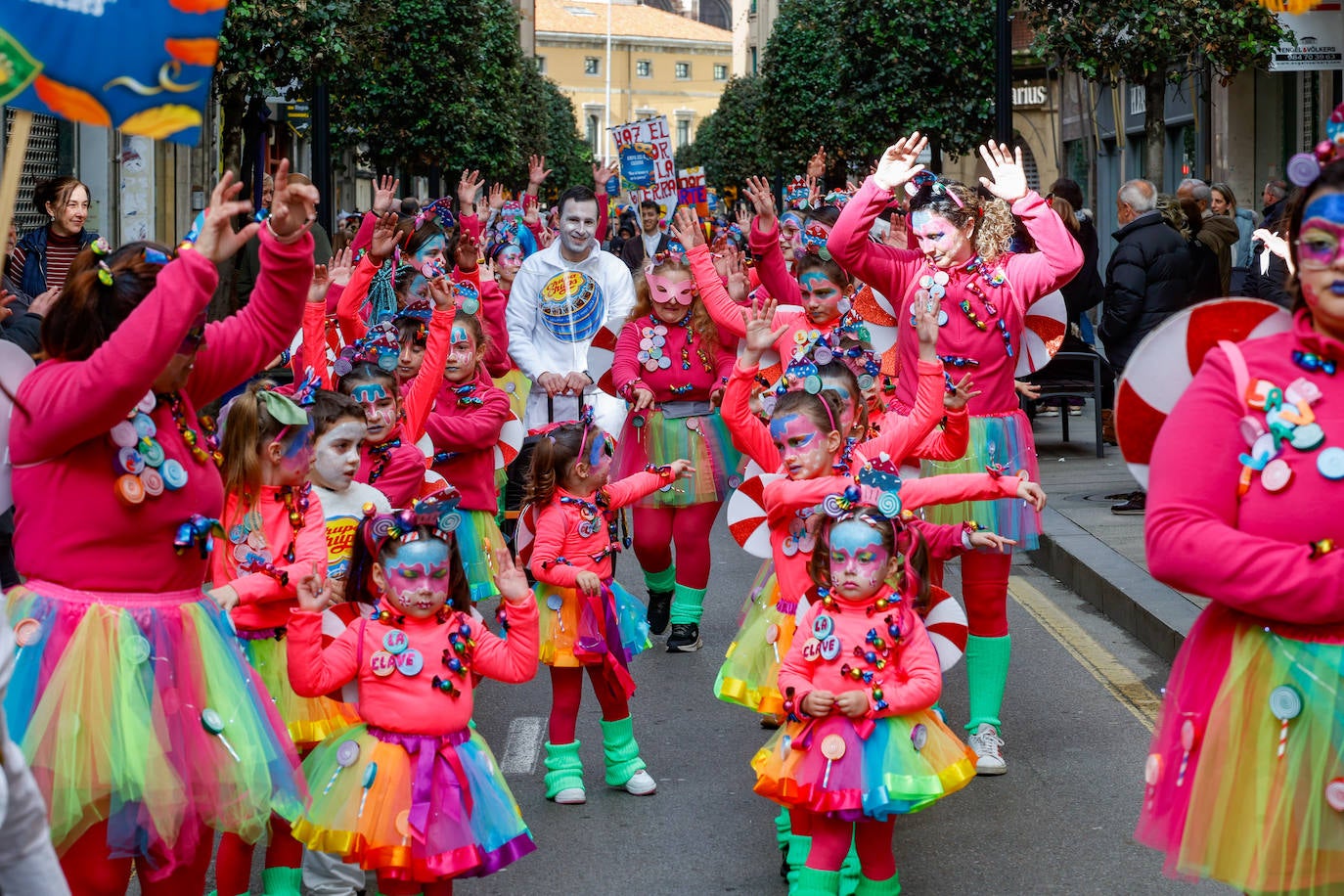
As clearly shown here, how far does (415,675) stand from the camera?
15.6ft

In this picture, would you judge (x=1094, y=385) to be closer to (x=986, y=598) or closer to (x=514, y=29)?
(x=986, y=598)

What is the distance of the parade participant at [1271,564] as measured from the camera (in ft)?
10.6

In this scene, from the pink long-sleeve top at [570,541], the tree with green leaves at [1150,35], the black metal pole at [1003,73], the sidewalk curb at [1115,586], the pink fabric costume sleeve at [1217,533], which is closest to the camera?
the pink fabric costume sleeve at [1217,533]

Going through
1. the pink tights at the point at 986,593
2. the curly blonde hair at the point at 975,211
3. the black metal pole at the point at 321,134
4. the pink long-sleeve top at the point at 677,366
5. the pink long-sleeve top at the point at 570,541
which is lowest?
the pink tights at the point at 986,593

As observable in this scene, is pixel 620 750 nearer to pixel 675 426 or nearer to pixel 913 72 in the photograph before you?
pixel 675 426

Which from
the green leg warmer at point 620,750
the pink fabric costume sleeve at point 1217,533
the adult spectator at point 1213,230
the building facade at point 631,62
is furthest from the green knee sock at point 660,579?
the building facade at point 631,62

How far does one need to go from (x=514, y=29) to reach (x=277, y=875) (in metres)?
38.4

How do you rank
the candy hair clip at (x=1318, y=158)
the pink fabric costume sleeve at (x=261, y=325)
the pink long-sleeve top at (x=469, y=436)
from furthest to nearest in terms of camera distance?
the pink long-sleeve top at (x=469, y=436)
the pink fabric costume sleeve at (x=261, y=325)
the candy hair clip at (x=1318, y=158)

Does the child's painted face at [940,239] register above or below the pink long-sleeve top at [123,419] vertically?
above

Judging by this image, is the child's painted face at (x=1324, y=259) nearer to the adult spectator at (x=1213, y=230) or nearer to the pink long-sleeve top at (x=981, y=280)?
the pink long-sleeve top at (x=981, y=280)

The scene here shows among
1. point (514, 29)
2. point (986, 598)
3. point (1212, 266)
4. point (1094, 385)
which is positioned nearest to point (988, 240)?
point (986, 598)

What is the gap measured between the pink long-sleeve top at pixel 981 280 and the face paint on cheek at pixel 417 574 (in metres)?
2.42

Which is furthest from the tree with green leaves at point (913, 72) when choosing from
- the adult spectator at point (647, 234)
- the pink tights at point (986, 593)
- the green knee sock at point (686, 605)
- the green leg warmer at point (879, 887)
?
the green leg warmer at point (879, 887)

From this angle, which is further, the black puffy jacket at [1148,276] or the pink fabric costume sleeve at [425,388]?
the black puffy jacket at [1148,276]
